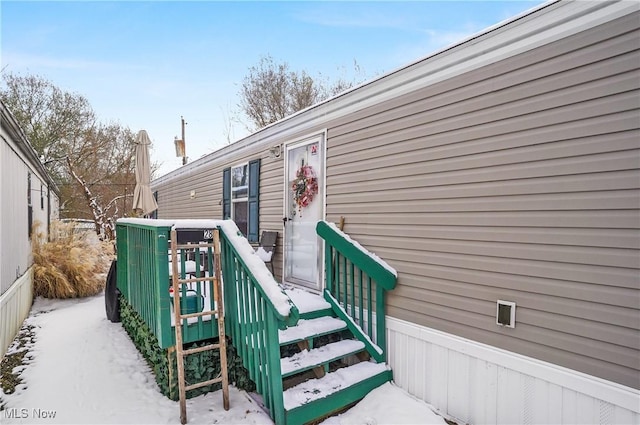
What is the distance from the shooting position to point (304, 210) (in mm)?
4520

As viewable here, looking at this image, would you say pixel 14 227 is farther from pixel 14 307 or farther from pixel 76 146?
pixel 76 146

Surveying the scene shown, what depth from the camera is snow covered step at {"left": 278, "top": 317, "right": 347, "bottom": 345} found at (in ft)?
9.87

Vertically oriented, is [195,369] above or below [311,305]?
below

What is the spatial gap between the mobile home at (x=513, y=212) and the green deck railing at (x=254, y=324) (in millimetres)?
1223

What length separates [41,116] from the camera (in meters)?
13.5

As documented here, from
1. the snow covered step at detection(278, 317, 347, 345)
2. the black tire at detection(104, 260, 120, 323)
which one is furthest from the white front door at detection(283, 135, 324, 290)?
the black tire at detection(104, 260, 120, 323)

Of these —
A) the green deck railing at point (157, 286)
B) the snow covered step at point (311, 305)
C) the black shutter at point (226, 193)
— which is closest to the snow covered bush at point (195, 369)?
the green deck railing at point (157, 286)

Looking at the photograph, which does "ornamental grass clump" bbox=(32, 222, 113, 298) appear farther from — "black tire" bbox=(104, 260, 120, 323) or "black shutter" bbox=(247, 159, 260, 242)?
"black shutter" bbox=(247, 159, 260, 242)

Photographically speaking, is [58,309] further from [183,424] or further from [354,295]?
[354,295]

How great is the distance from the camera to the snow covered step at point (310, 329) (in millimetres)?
3010

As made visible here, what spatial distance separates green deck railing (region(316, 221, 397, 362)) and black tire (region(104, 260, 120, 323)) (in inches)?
134

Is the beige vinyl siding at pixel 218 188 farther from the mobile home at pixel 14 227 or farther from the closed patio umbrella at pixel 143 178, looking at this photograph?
the mobile home at pixel 14 227

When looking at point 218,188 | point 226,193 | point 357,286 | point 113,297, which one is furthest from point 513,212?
point 218,188

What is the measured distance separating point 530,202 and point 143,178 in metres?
5.49
